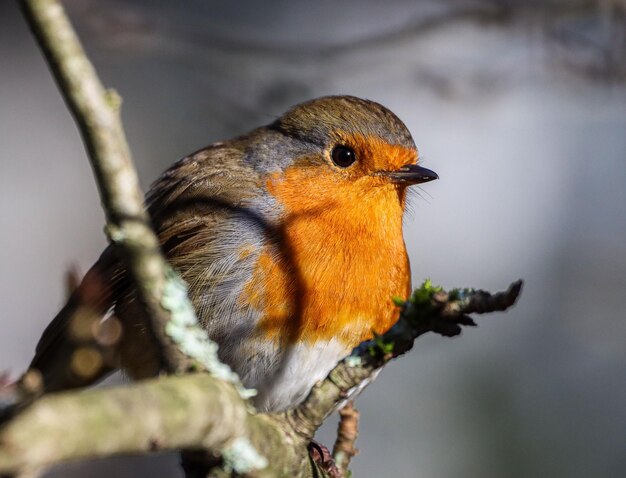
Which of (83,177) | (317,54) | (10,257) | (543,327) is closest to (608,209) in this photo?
(543,327)

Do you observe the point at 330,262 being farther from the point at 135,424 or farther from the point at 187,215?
the point at 135,424

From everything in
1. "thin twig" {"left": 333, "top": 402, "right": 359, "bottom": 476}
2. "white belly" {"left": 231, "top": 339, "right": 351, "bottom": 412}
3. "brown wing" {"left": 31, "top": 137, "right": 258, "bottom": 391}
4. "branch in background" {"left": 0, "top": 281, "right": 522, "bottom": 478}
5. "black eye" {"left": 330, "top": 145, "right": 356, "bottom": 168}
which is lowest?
"thin twig" {"left": 333, "top": 402, "right": 359, "bottom": 476}

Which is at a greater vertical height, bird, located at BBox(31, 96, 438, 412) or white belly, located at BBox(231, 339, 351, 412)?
bird, located at BBox(31, 96, 438, 412)

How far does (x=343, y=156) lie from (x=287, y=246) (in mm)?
467

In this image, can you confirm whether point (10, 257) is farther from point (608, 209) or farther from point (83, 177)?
point (608, 209)

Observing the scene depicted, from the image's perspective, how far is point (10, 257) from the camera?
5426 millimetres

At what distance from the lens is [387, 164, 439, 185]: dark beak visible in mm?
3068

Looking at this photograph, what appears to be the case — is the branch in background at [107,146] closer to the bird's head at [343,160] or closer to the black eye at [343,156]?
the bird's head at [343,160]

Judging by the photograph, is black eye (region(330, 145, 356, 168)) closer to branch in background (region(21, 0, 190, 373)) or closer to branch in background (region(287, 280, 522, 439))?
branch in background (region(287, 280, 522, 439))

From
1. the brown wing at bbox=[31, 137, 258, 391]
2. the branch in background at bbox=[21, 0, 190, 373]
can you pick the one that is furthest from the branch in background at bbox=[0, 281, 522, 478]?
the brown wing at bbox=[31, 137, 258, 391]

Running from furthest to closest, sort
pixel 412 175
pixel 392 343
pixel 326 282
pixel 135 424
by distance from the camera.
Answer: pixel 412 175, pixel 326 282, pixel 392 343, pixel 135 424

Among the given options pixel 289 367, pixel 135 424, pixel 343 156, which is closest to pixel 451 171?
pixel 343 156

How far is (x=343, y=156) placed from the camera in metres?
3.18

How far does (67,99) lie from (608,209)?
4.85 meters
